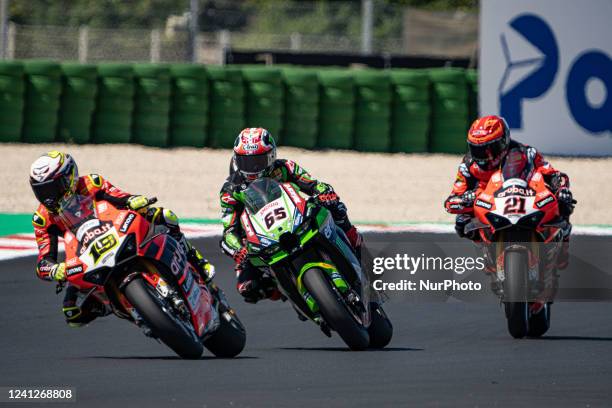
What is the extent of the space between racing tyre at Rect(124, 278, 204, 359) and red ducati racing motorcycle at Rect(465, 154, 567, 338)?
96.6 inches

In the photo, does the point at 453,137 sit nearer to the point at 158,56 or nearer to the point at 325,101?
the point at 325,101

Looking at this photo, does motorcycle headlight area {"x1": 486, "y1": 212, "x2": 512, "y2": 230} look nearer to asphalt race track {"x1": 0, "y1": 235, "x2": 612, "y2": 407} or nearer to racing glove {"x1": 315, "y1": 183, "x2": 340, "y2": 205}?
asphalt race track {"x1": 0, "y1": 235, "x2": 612, "y2": 407}


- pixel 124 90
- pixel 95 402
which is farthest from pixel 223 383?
pixel 124 90

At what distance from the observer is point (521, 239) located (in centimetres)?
A: 926

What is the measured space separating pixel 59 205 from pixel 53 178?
7.3 inches

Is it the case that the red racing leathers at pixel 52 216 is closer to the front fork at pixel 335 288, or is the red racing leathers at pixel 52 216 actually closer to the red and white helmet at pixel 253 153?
the red and white helmet at pixel 253 153

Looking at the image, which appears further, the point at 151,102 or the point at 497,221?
the point at 151,102

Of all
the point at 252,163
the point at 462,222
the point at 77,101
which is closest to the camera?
the point at 252,163

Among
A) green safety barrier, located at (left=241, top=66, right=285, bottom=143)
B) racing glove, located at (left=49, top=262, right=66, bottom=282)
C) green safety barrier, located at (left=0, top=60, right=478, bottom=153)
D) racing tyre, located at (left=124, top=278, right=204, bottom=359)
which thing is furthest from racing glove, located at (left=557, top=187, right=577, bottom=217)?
A: green safety barrier, located at (left=241, top=66, right=285, bottom=143)

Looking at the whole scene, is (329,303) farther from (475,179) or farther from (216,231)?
(216,231)

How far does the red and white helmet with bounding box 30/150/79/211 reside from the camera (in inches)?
319

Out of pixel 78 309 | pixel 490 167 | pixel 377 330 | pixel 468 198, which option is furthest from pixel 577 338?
pixel 78 309

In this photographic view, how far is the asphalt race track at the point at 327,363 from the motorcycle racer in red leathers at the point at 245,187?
0.49 meters

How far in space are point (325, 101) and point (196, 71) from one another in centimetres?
208
